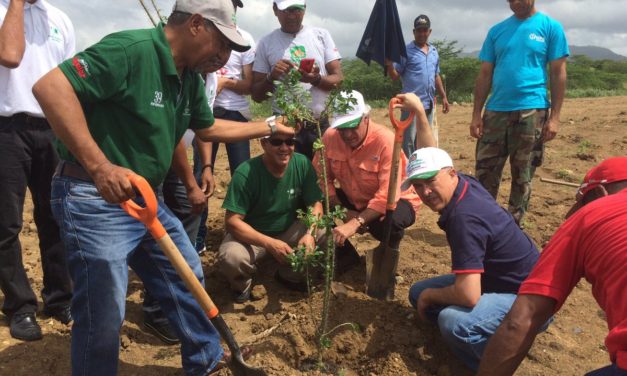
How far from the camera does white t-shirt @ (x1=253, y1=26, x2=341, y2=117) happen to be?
175 inches

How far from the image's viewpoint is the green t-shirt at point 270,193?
385 cm

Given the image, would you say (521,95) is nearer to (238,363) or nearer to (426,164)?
(426,164)

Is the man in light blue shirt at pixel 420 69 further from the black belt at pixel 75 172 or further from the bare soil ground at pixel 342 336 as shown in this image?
the black belt at pixel 75 172

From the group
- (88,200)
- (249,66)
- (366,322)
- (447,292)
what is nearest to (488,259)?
(447,292)

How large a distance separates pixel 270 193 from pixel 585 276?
8.04 feet

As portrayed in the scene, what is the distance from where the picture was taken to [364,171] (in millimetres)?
4090

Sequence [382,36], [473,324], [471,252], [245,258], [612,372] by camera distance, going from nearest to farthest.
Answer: [612,372], [471,252], [473,324], [245,258], [382,36]

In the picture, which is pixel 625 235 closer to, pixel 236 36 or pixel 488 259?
pixel 488 259


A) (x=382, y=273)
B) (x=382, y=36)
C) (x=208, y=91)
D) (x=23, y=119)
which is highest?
(x=382, y=36)

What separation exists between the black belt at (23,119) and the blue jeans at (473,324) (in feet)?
8.92

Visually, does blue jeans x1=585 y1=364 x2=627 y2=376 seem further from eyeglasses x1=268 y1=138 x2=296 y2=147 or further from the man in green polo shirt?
eyeglasses x1=268 y1=138 x2=296 y2=147

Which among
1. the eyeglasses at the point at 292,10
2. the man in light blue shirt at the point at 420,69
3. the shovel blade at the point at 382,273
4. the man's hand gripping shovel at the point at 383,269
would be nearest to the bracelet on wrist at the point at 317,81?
A: the eyeglasses at the point at 292,10

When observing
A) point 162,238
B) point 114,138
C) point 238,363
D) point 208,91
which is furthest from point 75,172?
point 208,91

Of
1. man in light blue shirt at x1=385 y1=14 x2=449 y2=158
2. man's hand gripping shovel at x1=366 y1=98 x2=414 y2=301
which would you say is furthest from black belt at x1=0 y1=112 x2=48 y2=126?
man in light blue shirt at x1=385 y1=14 x2=449 y2=158
